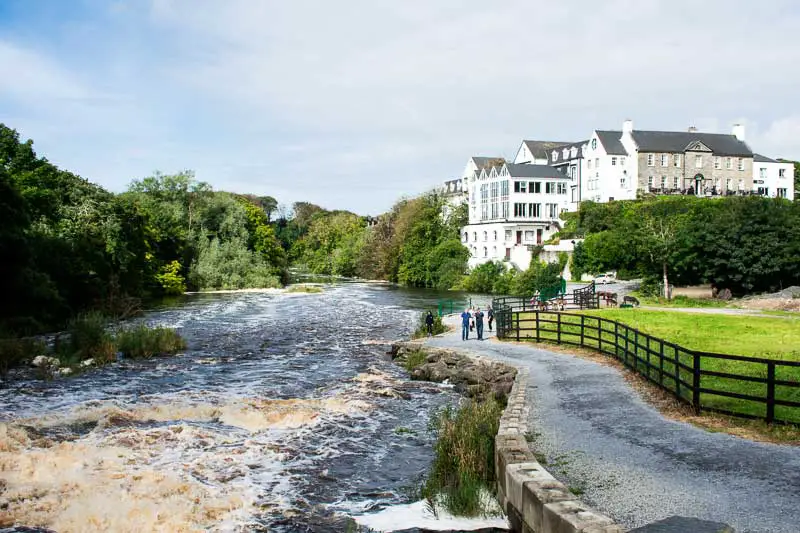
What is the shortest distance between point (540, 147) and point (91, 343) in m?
81.6

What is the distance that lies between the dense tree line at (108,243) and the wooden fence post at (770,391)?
30.7 m

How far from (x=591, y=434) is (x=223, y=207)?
76.8 m

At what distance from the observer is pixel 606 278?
6072cm

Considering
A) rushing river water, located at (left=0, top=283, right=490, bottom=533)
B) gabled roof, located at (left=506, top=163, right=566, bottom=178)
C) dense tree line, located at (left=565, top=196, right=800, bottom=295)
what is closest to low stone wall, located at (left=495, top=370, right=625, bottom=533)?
rushing river water, located at (left=0, top=283, right=490, bottom=533)

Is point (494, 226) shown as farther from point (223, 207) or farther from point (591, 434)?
point (591, 434)

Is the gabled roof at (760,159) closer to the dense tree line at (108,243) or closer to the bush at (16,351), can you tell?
the dense tree line at (108,243)

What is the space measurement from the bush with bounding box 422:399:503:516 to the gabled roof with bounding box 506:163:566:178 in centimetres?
7243

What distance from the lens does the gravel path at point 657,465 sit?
8484 mm

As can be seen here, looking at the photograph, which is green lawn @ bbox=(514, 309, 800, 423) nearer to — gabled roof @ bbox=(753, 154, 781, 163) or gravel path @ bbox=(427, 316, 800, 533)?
gravel path @ bbox=(427, 316, 800, 533)

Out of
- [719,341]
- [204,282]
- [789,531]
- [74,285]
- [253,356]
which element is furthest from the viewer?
[204,282]

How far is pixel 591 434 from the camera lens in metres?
12.6

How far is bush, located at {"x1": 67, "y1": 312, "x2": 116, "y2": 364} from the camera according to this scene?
25.9 metres

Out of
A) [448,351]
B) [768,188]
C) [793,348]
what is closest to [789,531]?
[793,348]

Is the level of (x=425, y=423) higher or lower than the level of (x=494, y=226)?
lower
